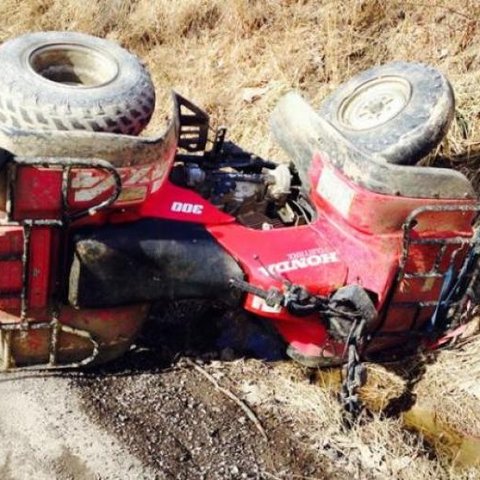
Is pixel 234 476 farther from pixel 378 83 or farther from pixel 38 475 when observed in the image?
pixel 378 83

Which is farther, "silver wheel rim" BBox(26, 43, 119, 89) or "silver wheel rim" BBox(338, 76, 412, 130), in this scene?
"silver wheel rim" BBox(338, 76, 412, 130)

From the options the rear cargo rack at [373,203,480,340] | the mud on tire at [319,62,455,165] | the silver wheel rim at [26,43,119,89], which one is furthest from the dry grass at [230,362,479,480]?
the silver wheel rim at [26,43,119,89]

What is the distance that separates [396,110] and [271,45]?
2.63 m

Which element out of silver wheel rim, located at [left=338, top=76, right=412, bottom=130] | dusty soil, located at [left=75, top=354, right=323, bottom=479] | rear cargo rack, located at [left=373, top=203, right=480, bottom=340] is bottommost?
dusty soil, located at [left=75, top=354, right=323, bottom=479]

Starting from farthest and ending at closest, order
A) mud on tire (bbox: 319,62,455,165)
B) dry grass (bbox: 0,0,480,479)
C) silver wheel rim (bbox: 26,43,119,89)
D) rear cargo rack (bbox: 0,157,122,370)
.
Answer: dry grass (bbox: 0,0,480,479) < mud on tire (bbox: 319,62,455,165) < silver wheel rim (bbox: 26,43,119,89) < rear cargo rack (bbox: 0,157,122,370)

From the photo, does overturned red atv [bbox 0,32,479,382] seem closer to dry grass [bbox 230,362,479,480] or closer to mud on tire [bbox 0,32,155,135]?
mud on tire [bbox 0,32,155,135]

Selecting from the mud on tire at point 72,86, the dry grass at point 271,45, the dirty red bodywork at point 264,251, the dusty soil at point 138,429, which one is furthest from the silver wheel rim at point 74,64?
the dry grass at point 271,45

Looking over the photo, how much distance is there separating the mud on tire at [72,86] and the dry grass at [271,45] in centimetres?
213

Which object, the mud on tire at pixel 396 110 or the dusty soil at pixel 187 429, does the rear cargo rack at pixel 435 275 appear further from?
the dusty soil at pixel 187 429

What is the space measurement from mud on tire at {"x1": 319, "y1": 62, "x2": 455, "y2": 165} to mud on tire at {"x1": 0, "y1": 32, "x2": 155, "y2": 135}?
1.22 meters

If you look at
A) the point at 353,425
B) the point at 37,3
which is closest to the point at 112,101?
the point at 353,425

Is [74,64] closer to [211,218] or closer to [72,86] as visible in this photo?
[72,86]

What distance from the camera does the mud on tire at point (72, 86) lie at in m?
3.88

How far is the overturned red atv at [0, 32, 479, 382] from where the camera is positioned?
3.88m
